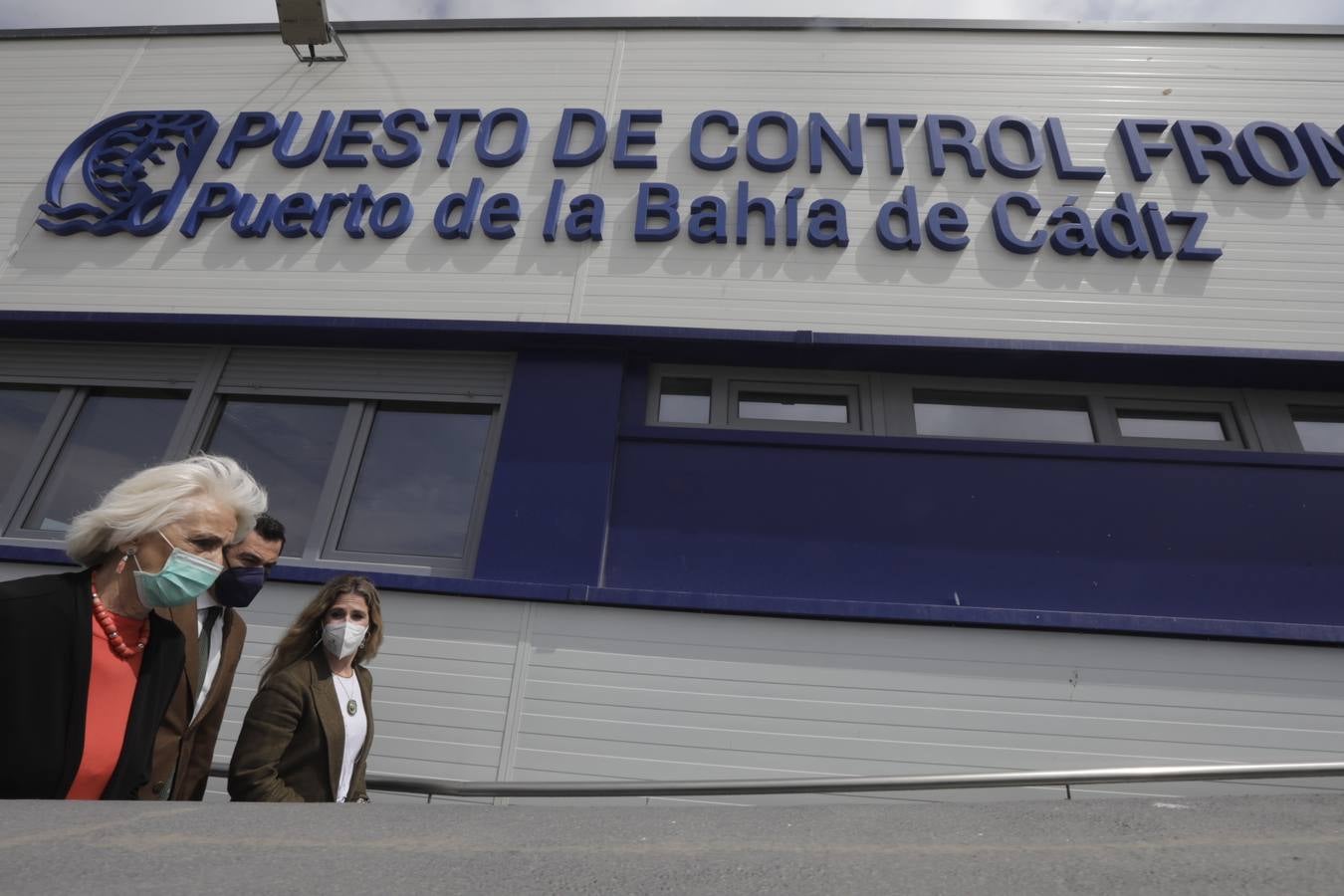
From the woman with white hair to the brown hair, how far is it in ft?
2.80

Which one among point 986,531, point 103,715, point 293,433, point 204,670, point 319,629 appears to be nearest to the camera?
point 103,715

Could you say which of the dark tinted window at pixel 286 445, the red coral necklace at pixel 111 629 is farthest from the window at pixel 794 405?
the red coral necklace at pixel 111 629

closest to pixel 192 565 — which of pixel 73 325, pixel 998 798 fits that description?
pixel 998 798

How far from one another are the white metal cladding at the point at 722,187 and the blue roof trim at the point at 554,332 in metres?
0.18

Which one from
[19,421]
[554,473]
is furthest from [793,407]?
[19,421]

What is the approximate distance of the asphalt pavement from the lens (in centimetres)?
153

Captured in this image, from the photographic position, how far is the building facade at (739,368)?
390 cm

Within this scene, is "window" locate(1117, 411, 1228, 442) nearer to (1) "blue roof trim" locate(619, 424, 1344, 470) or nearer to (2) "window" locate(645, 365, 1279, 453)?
(2) "window" locate(645, 365, 1279, 453)

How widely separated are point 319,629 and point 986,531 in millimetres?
4087

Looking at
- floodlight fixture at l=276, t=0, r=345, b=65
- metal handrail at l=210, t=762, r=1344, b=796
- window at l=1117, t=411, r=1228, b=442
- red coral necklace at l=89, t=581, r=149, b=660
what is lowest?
metal handrail at l=210, t=762, r=1344, b=796

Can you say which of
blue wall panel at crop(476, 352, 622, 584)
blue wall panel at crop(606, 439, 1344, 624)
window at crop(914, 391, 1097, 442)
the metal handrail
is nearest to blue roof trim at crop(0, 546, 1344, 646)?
blue wall panel at crop(476, 352, 622, 584)

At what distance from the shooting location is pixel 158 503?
208 centimetres

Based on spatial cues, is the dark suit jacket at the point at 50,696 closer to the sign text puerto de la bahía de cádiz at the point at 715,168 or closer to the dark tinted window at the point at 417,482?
the dark tinted window at the point at 417,482

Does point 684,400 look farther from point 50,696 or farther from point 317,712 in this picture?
point 50,696
